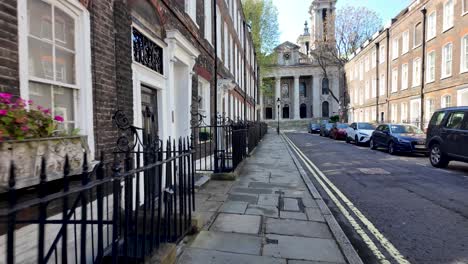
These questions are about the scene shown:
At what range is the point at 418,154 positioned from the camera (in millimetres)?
14039

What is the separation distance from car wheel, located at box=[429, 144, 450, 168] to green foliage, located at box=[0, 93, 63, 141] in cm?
1120

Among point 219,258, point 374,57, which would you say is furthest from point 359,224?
point 374,57

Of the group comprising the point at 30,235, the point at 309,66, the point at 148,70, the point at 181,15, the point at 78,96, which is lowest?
the point at 30,235

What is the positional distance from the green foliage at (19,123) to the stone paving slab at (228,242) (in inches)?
85.9

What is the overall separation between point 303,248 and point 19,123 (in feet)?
10.8

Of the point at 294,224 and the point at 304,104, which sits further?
the point at 304,104

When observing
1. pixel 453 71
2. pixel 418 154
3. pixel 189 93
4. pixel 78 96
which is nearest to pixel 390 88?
pixel 453 71

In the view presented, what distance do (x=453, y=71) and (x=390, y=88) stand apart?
433 inches

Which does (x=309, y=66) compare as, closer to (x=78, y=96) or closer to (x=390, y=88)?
(x=390, y=88)

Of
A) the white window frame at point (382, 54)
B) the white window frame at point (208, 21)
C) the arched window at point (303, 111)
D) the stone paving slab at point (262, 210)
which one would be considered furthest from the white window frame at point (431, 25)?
the arched window at point (303, 111)

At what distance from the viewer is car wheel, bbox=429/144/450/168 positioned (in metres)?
9.65

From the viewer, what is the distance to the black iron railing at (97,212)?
4.89ft

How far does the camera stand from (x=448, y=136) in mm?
9320

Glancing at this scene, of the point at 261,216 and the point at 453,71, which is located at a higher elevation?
the point at 453,71
